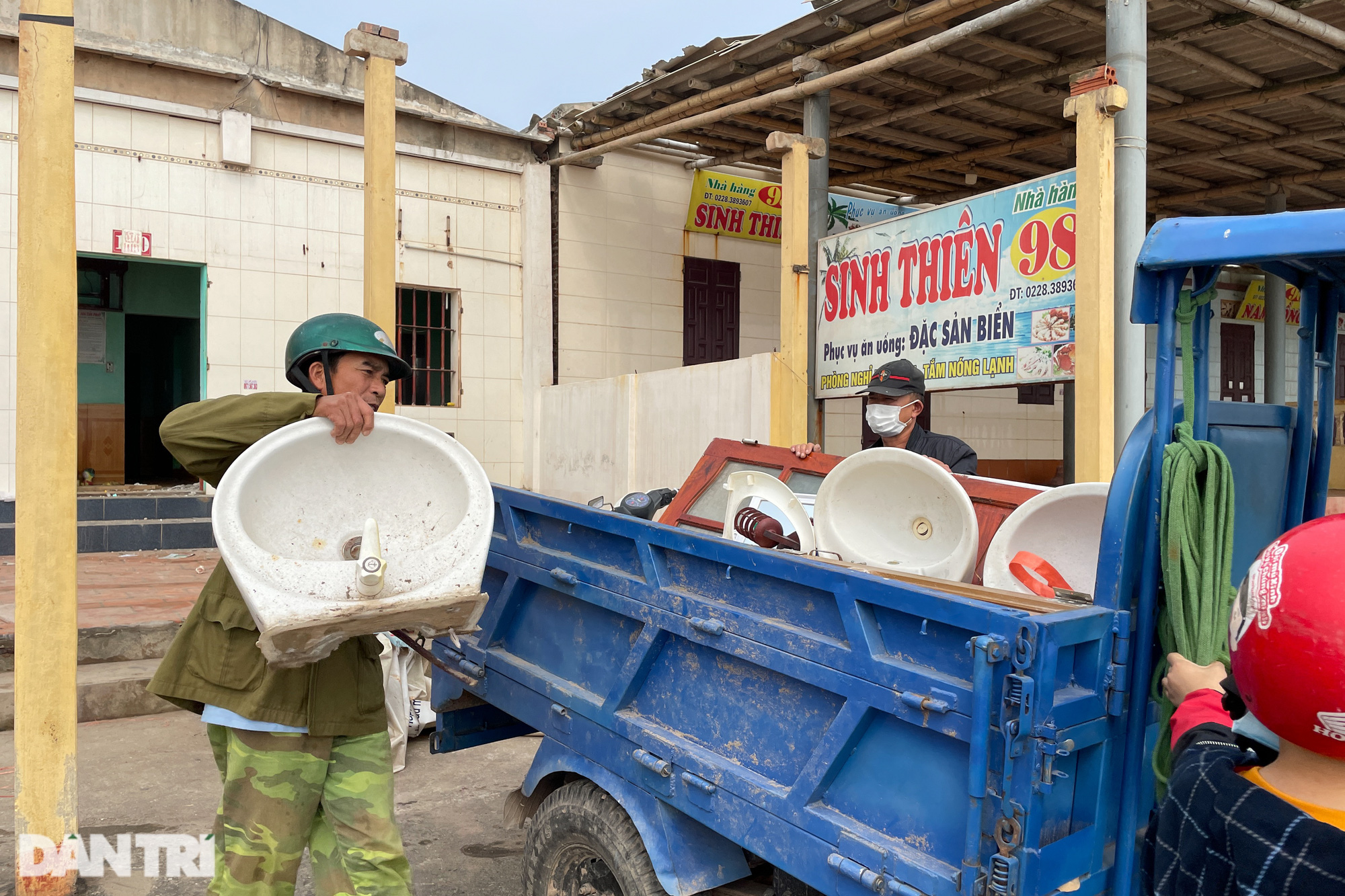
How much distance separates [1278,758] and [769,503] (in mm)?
2370

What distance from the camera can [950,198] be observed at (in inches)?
472

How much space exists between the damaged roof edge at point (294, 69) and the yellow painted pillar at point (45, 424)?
6.29 metres

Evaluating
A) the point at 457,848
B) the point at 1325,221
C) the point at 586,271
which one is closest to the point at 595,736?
the point at 457,848

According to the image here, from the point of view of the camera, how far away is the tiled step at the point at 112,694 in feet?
16.1

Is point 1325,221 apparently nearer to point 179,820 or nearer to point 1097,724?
point 1097,724

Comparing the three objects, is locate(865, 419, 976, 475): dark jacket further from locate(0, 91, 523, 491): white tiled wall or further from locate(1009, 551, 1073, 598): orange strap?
locate(0, 91, 523, 491): white tiled wall

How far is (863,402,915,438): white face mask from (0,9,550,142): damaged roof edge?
6.96 m

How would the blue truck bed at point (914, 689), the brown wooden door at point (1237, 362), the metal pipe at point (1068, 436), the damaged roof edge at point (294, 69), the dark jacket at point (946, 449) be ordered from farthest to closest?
the brown wooden door at point (1237, 362) → the metal pipe at point (1068, 436) → the damaged roof edge at point (294, 69) → the dark jacket at point (946, 449) → the blue truck bed at point (914, 689)

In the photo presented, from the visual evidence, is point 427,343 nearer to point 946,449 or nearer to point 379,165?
point 379,165

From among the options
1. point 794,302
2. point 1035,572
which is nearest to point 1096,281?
point 794,302

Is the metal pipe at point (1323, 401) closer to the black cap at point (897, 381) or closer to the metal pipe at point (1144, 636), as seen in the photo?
the metal pipe at point (1144, 636)

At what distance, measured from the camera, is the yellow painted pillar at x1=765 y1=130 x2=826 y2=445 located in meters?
7.45

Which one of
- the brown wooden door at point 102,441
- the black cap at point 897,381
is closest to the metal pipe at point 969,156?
the black cap at point 897,381

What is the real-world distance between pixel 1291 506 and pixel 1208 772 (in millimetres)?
1190
